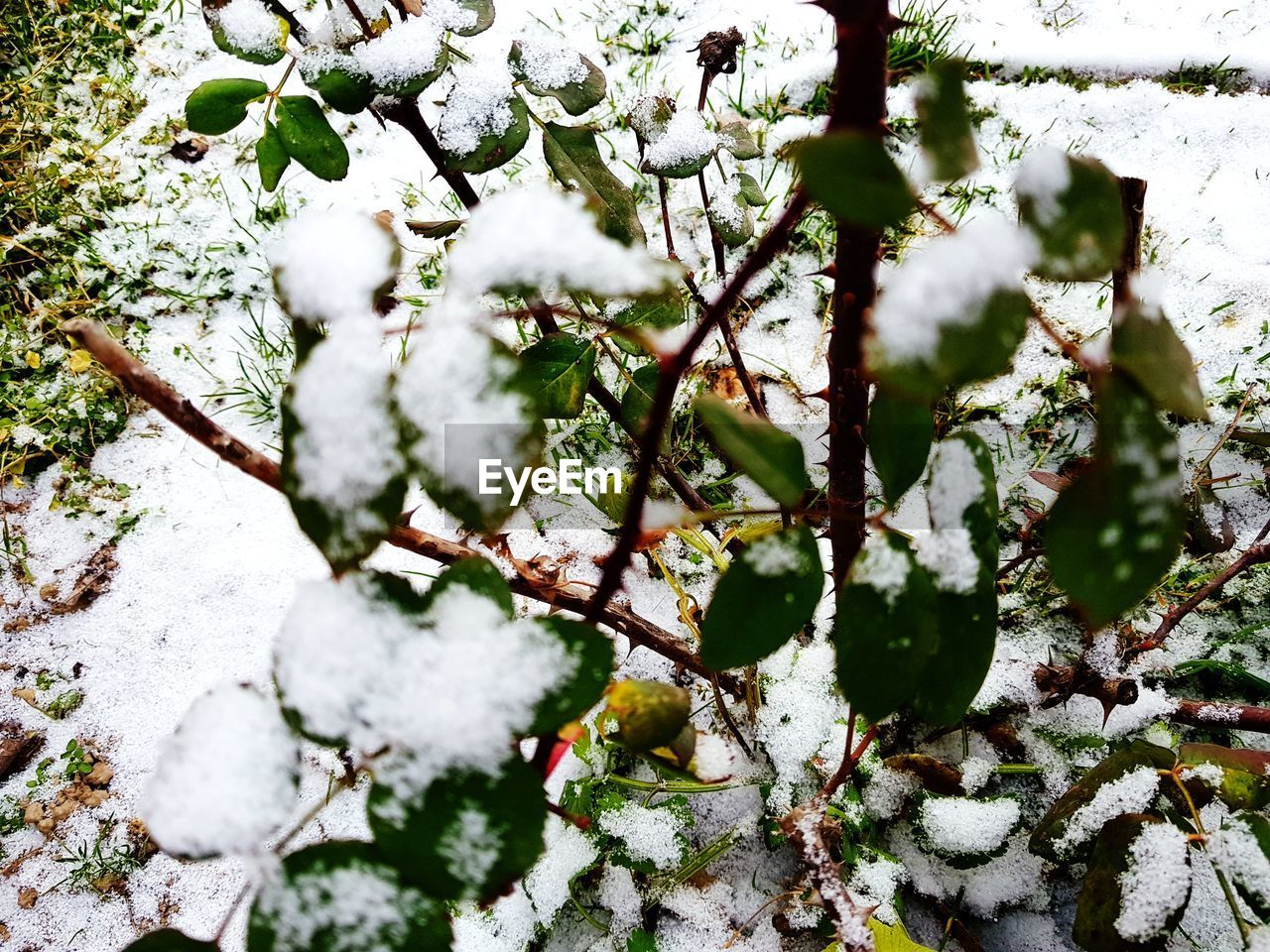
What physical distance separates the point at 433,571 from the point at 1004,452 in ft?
3.44

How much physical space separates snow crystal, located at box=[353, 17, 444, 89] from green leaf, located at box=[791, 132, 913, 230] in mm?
496

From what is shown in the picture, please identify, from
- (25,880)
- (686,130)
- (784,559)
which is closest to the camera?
(784,559)

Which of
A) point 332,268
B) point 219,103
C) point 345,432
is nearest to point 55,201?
point 219,103

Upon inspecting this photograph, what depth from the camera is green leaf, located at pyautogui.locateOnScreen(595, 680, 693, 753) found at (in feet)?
2.18

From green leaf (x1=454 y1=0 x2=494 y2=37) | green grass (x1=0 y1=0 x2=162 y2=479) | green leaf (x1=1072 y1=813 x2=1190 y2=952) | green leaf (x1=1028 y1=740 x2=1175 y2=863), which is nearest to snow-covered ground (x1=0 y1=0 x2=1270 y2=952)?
green grass (x1=0 y1=0 x2=162 y2=479)

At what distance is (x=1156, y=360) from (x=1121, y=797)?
603 mm

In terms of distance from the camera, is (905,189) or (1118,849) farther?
(1118,849)

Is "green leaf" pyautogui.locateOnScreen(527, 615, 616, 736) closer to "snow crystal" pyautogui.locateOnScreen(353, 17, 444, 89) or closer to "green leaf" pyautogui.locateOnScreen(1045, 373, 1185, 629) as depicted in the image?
"green leaf" pyautogui.locateOnScreen(1045, 373, 1185, 629)

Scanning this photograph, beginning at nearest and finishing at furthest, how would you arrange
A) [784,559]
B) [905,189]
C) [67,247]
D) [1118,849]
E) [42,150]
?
[905,189]
[784,559]
[1118,849]
[67,247]
[42,150]

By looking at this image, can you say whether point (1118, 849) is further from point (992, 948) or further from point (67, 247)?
point (67, 247)

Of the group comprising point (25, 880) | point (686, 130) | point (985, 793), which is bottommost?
point (25, 880)

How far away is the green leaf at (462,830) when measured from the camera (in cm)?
46

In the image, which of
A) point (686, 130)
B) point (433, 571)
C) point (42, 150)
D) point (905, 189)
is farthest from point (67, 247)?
point (905, 189)

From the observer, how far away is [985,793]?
113cm
